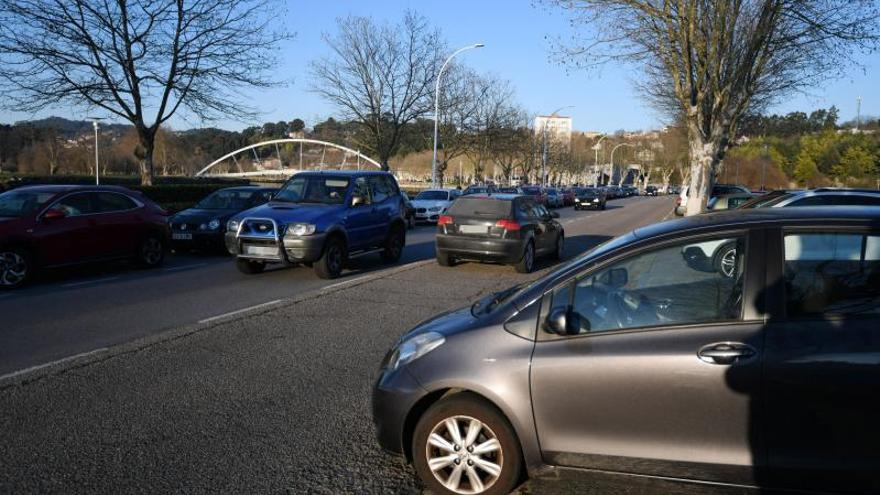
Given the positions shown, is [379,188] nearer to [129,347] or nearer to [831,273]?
[129,347]

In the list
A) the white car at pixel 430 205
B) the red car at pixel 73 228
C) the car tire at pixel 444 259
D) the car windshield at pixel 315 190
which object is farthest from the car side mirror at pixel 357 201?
the white car at pixel 430 205

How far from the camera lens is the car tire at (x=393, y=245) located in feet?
46.0

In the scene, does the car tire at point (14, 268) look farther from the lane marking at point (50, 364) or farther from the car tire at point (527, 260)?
the car tire at point (527, 260)

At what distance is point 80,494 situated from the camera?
143 inches

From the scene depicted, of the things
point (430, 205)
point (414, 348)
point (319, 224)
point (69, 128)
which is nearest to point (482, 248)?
point (319, 224)

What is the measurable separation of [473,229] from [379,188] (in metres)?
2.17

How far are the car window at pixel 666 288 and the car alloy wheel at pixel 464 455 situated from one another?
30.9 inches

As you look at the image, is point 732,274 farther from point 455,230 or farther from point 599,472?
point 455,230

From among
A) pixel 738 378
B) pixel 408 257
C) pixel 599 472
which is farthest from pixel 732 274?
pixel 408 257

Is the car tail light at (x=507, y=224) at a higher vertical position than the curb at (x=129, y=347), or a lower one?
higher

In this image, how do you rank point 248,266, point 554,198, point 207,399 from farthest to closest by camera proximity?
1. point 554,198
2. point 248,266
3. point 207,399

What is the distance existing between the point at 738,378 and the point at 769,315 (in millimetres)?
348

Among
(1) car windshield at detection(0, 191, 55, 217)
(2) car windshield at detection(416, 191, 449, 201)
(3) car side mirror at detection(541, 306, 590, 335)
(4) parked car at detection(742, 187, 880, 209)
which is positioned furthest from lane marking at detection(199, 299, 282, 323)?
(2) car windshield at detection(416, 191, 449, 201)

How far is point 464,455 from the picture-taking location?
11.6ft
